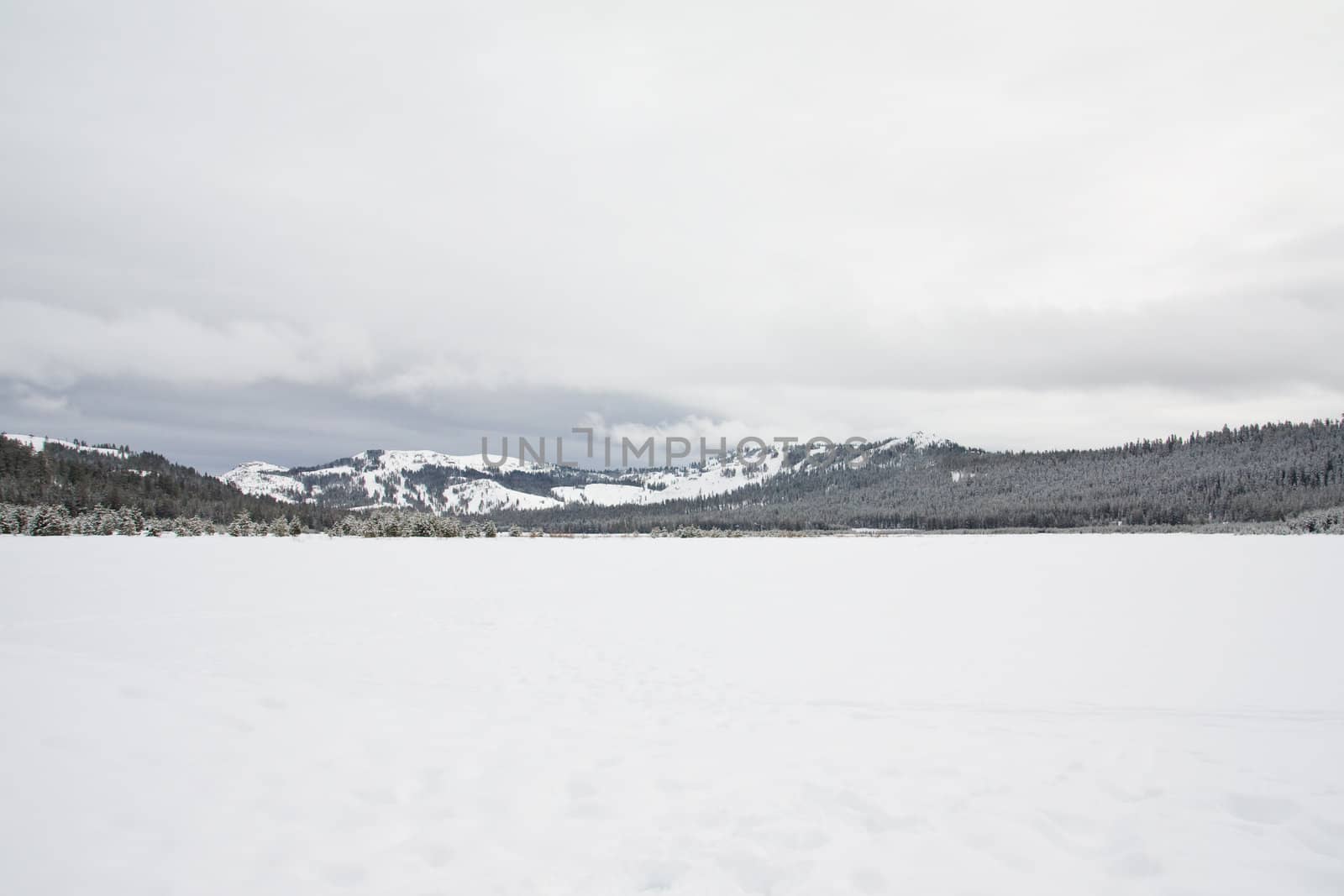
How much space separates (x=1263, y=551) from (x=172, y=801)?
46.4 metres

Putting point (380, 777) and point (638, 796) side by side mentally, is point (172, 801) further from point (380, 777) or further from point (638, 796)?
point (638, 796)

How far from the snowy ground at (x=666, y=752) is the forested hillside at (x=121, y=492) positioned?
89.0m

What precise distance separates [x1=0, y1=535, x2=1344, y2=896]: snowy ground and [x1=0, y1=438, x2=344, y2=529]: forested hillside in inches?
3504

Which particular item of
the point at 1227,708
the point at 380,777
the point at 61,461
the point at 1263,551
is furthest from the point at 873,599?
the point at 61,461

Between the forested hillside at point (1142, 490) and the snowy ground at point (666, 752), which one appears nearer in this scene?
the snowy ground at point (666, 752)

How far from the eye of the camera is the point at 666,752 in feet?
22.2

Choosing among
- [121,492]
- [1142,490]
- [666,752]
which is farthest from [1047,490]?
[121,492]

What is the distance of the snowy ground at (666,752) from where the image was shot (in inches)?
172

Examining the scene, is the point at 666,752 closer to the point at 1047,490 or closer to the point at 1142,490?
the point at 1142,490

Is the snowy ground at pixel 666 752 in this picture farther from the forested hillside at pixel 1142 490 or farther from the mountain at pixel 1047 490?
the forested hillside at pixel 1142 490

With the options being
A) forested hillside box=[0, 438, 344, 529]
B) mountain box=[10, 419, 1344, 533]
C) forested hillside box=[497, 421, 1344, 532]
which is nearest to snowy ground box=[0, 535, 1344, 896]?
mountain box=[10, 419, 1344, 533]

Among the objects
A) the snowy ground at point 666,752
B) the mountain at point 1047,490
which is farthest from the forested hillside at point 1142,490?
the snowy ground at point 666,752

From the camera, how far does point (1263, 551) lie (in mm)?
33094

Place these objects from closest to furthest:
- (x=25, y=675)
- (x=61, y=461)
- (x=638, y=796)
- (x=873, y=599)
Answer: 1. (x=638, y=796)
2. (x=25, y=675)
3. (x=873, y=599)
4. (x=61, y=461)
